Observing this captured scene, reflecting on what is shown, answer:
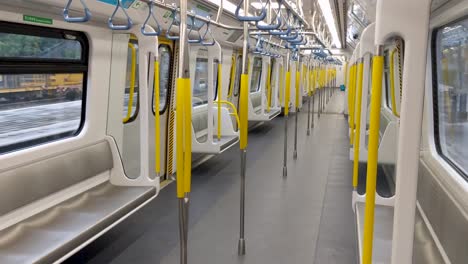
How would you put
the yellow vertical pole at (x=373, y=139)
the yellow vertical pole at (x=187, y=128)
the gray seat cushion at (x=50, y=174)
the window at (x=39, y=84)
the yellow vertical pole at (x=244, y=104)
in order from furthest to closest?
the yellow vertical pole at (x=244, y=104) → the window at (x=39, y=84) → the gray seat cushion at (x=50, y=174) → the yellow vertical pole at (x=187, y=128) → the yellow vertical pole at (x=373, y=139)

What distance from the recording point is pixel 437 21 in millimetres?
3561

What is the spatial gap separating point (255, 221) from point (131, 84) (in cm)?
209

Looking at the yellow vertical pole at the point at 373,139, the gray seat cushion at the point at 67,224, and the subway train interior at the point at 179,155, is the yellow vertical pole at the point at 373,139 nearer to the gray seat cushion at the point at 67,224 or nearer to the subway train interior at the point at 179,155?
the subway train interior at the point at 179,155

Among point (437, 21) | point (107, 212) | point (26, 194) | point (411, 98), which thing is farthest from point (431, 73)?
point (26, 194)

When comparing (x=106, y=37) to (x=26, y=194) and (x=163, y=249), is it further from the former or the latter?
(x=163, y=249)

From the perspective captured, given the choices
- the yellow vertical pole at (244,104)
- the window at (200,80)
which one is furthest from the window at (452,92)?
the window at (200,80)

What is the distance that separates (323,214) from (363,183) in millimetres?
1886

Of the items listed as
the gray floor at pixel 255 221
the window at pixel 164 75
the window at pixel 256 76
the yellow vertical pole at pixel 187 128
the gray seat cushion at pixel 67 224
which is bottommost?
the gray floor at pixel 255 221

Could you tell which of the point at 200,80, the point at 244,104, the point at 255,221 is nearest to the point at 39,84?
the point at 244,104

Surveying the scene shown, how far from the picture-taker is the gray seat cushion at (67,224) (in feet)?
9.61

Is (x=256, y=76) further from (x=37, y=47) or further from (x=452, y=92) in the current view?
(x=37, y=47)

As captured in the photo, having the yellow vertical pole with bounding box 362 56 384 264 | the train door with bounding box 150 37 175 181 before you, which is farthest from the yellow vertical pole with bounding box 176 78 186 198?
the train door with bounding box 150 37 175 181

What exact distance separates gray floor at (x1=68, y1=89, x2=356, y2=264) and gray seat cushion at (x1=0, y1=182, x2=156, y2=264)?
1.38ft

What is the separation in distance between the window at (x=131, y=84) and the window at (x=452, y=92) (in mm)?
3150
